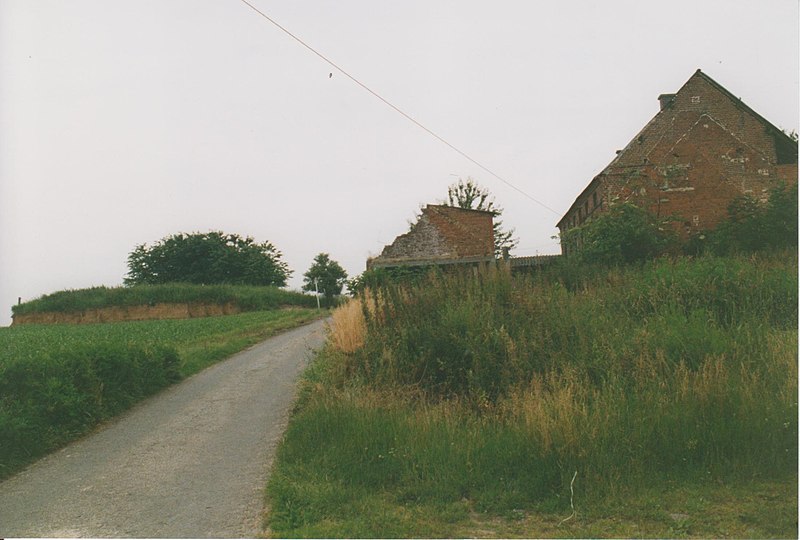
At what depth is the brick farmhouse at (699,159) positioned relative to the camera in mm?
29828

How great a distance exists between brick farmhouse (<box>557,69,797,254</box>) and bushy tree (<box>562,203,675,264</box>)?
342 centimetres

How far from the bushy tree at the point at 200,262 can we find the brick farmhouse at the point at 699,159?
40.7 meters

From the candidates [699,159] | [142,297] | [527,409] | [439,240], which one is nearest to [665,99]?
[699,159]

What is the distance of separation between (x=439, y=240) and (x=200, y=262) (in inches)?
1340

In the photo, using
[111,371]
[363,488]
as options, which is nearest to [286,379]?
[111,371]

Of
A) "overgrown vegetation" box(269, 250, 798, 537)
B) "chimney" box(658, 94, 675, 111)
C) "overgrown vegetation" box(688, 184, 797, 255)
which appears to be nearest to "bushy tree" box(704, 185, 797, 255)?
"overgrown vegetation" box(688, 184, 797, 255)

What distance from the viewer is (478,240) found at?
3384cm

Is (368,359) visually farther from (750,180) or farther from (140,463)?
(750,180)

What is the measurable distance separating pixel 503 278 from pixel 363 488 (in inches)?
271

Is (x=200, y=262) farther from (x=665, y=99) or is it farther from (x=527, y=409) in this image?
(x=527, y=409)

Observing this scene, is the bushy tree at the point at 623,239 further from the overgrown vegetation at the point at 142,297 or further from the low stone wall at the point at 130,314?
the low stone wall at the point at 130,314

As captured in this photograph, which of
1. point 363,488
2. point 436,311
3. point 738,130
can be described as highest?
point 738,130

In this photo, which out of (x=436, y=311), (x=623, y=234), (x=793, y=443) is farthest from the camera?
(x=623, y=234)

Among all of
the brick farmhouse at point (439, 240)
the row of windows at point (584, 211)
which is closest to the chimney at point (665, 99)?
the row of windows at point (584, 211)
